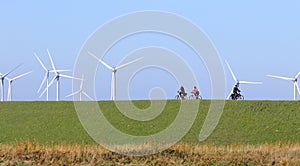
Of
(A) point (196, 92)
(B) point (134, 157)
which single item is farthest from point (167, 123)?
(B) point (134, 157)

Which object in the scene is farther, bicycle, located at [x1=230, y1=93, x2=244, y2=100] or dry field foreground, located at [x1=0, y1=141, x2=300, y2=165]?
bicycle, located at [x1=230, y1=93, x2=244, y2=100]

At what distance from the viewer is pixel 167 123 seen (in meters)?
48.9

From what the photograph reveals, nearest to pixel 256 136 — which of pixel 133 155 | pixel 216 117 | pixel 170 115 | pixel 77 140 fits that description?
pixel 216 117

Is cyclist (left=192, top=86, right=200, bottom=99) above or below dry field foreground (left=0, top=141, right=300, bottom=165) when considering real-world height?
above

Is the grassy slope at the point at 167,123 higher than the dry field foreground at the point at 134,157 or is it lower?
higher

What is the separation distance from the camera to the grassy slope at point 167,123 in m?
45.6

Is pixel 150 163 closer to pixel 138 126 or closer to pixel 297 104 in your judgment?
pixel 138 126

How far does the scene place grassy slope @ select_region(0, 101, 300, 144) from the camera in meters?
45.6

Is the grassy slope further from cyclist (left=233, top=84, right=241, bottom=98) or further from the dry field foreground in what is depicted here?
the dry field foreground

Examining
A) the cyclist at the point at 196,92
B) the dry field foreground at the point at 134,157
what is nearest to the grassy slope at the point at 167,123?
the cyclist at the point at 196,92

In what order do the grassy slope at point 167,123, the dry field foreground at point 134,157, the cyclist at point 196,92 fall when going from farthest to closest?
the cyclist at point 196,92, the grassy slope at point 167,123, the dry field foreground at point 134,157

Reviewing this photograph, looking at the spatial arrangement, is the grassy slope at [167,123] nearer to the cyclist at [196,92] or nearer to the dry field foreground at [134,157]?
the cyclist at [196,92]

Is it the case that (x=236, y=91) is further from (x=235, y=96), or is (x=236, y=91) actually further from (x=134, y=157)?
(x=134, y=157)

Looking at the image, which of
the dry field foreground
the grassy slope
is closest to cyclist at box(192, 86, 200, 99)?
the grassy slope
